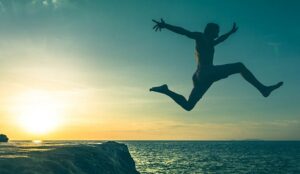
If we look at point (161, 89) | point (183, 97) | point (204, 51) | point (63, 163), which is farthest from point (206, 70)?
point (63, 163)

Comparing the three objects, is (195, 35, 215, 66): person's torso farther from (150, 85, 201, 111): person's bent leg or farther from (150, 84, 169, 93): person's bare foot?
(150, 84, 169, 93): person's bare foot

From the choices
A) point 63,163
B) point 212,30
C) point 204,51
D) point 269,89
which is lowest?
point 63,163

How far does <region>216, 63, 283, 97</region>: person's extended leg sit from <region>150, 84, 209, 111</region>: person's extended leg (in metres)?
0.75

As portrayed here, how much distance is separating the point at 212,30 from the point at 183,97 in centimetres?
188

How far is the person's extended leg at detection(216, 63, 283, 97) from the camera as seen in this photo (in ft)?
28.8

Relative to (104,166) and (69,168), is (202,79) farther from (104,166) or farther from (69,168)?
(104,166)

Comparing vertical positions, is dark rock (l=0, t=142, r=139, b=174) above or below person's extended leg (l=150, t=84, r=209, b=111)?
below

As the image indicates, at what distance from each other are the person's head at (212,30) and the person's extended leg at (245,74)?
83cm

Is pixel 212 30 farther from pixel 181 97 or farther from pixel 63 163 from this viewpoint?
pixel 63 163

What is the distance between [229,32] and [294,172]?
79.1 meters

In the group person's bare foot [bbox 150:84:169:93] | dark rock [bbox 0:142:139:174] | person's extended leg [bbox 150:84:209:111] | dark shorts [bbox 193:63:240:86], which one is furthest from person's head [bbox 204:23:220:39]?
dark rock [bbox 0:142:139:174]

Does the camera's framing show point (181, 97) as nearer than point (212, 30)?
No

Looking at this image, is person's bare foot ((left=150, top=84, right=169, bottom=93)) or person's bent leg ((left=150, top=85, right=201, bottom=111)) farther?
person's bare foot ((left=150, top=84, right=169, bottom=93))

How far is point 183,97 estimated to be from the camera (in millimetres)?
9383
